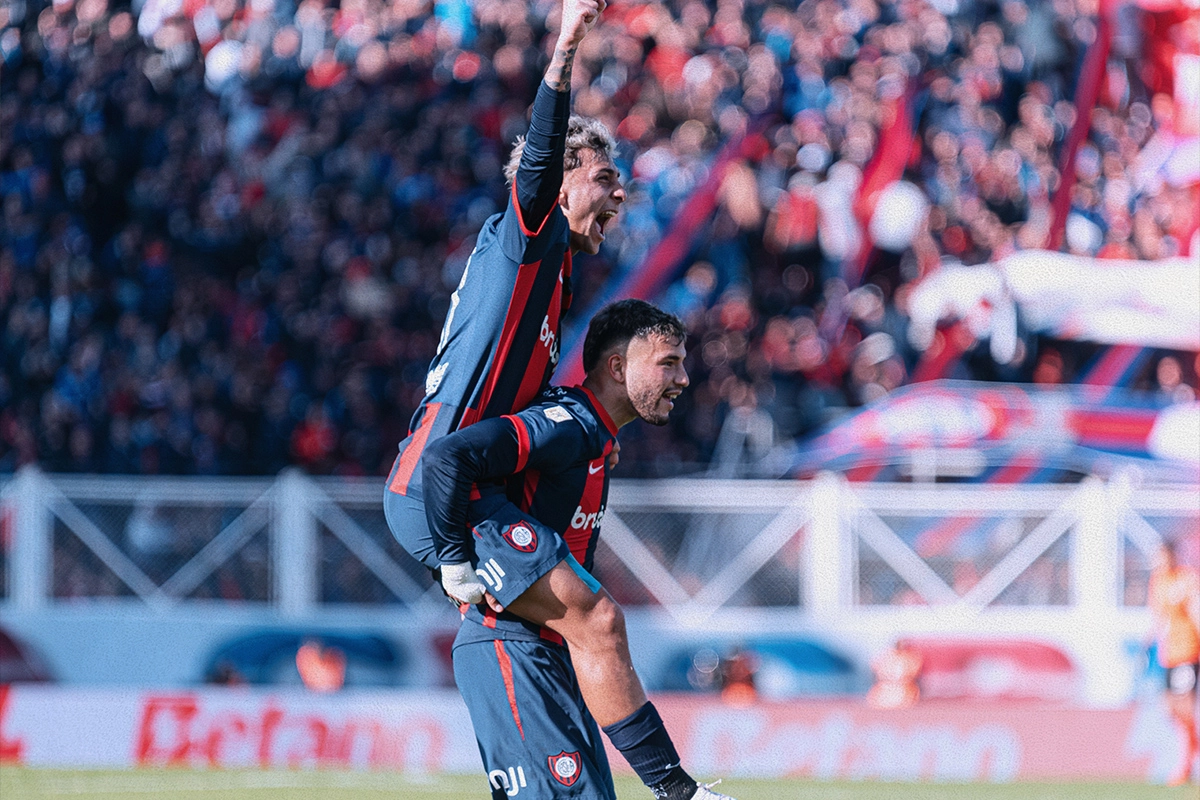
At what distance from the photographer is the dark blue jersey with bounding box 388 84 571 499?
4.48 m

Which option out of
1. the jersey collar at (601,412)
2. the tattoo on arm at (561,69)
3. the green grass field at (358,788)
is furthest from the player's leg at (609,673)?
the green grass field at (358,788)

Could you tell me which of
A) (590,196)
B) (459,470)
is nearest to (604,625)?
(459,470)

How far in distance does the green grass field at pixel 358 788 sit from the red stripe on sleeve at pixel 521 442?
18.2 ft

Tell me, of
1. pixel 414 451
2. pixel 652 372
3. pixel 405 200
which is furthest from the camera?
pixel 405 200

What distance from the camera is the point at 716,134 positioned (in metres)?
16.9

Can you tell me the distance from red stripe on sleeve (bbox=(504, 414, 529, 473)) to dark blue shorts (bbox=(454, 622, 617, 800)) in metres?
0.53

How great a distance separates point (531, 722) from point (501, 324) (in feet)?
3.68

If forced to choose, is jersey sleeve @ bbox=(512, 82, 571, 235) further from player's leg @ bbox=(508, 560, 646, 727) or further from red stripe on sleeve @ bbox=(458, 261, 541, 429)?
player's leg @ bbox=(508, 560, 646, 727)

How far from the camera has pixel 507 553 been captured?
4.34 meters

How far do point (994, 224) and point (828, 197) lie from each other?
1852 millimetres

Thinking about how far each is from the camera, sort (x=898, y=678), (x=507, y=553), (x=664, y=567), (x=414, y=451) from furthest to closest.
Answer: (x=664, y=567)
(x=898, y=678)
(x=414, y=451)
(x=507, y=553)

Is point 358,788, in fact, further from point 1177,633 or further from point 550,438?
point 550,438

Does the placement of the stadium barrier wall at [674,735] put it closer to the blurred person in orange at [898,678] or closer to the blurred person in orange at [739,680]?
the blurred person in orange at [739,680]

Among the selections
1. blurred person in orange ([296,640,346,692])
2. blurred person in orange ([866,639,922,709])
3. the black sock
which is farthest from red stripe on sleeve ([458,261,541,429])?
blurred person in orange ([866,639,922,709])
